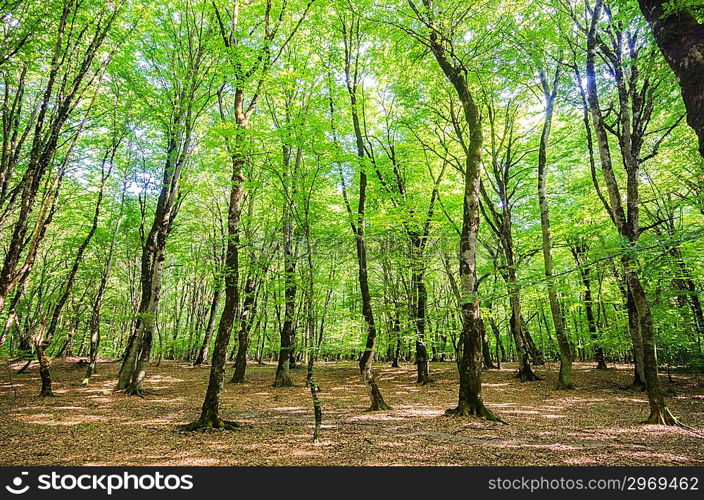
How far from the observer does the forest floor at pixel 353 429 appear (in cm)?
558

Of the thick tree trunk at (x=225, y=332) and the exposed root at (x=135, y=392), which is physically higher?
the thick tree trunk at (x=225, y=332)

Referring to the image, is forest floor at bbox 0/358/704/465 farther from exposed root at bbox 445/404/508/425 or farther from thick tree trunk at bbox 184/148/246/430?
thick tree trunk at bbox 184/148/246/430

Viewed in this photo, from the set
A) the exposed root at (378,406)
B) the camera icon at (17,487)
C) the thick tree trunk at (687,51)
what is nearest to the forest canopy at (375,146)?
the thick tree trunk at (687,51)

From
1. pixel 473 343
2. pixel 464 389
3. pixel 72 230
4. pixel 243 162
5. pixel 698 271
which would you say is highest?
pixel 72 230

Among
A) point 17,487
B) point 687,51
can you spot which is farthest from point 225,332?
point 687,51

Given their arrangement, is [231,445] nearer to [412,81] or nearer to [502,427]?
[502,427]

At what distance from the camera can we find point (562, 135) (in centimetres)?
1599

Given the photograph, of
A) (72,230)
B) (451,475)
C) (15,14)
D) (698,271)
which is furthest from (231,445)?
(72,230)

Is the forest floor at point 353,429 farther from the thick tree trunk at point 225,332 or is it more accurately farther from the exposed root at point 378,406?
the thick tree trunk at point 225,332

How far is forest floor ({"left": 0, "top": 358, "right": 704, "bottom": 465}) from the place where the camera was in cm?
558

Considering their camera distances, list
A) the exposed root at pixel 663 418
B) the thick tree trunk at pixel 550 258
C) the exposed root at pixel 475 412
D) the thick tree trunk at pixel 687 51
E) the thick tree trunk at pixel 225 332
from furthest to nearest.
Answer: the thick tree trunk at pixel 550 258 → the exposed root at pixel 475 412 → the exposed root at pixel 663 418 → the thick tree trunk at pixel 225 332 → the thick tree trunk at pixel 687 51

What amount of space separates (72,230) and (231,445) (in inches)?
980

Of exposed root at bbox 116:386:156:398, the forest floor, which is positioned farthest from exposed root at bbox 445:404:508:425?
exposed root at bbox 116:386:156:398

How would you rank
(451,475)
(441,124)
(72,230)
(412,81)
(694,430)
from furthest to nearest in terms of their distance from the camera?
(72,230)
(441,124)
(412,81)
(694,430)
(451,475)
